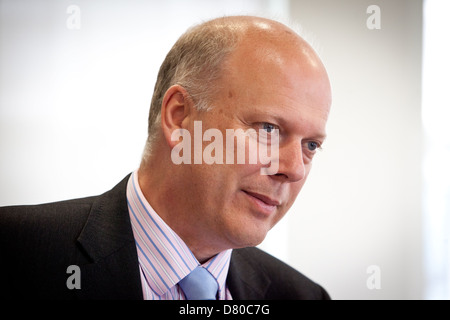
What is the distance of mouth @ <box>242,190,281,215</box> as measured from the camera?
45.0 inches

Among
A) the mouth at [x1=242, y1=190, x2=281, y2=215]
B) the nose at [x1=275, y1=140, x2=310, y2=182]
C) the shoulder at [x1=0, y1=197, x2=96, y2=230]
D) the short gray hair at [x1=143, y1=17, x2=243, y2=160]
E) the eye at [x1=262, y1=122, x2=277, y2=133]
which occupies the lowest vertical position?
the shoulder at [x1=0, y1=197, x2=96, y2=230]

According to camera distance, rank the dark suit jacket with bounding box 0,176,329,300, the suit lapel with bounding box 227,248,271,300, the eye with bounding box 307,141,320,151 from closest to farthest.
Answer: the dark suit jacket with bounding box 0,176,329,300 < the eye with bounding box 307,141,320,151 < the suit lapel with bounding box 227,248,271,300

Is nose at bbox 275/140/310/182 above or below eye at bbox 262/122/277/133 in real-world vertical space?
below

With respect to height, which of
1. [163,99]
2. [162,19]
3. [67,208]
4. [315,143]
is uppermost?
[162,19]

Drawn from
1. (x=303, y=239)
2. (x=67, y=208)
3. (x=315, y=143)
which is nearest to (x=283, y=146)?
(x=315, y=143)

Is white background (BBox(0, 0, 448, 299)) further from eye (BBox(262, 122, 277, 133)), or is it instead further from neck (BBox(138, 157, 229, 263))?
eye (BBox(262, 122, 277, 133))

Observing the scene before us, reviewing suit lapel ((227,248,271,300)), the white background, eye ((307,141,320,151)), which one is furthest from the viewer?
the white background

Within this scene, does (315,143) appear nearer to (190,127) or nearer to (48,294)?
(190,127)

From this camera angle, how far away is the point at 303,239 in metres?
2.49

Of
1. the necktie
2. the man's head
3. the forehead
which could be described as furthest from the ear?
the necktie

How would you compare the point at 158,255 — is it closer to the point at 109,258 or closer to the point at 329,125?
the point at 109,258

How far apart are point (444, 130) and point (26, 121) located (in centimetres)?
205

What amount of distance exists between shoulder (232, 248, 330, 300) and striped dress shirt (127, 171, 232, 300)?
25 cm

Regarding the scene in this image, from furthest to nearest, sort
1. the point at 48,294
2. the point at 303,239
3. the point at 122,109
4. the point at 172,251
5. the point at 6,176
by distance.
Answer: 1. the point at 303,239
2. the point at 122,109
3. the point at 6,176
4. the point at 172,251
5. the point at 48,294
